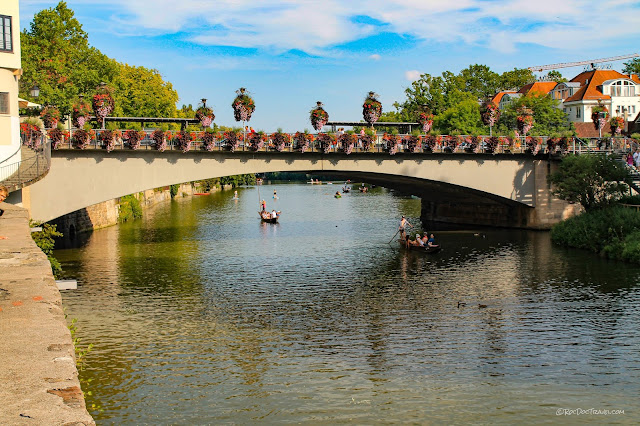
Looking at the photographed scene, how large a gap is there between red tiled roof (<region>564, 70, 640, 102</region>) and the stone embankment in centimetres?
12224

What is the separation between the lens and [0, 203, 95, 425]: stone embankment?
30.6 ft

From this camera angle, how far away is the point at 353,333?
28.9 meters

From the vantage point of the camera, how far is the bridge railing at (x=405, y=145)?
5031 centimetres

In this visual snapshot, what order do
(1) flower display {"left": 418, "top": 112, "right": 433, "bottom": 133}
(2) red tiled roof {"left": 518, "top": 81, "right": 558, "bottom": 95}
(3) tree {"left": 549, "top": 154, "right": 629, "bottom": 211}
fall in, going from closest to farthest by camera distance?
(3) tree {"left": 549, "top": 154, "right": 629, "bottom": 211}
(1) flower display {"left": 418, "top": 112, "right": 433, "bottom": 133}
(2) red tiled roof {"left": 518, "top": 81, "right": 558, "bottom": 95}

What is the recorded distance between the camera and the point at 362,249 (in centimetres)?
5484

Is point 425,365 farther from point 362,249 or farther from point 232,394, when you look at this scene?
point 362,249

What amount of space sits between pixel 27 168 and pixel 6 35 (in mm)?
7316

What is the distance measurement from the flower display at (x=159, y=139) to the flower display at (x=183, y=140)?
95 centimetres

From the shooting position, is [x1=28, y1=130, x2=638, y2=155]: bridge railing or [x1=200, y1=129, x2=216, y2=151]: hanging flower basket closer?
[x1=28, y1=130, x2=638, y2=155]: bridge railing

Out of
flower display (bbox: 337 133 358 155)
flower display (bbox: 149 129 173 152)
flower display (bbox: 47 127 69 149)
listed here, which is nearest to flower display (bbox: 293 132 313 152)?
flower display (bbox: 337 133 358 155)

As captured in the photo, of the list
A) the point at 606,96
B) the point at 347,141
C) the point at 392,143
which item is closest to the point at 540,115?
the point at 606,96

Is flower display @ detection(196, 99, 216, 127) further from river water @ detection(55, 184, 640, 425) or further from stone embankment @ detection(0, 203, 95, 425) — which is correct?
stone embankment @ detection(0, 203, 95, 425)

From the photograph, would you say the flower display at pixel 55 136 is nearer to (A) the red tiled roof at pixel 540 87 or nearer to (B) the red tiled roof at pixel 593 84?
(B) the red tiled roof at pixel 593 84

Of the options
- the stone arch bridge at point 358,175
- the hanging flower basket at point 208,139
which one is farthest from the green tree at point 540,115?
the hanging flower basket at point 208,139
